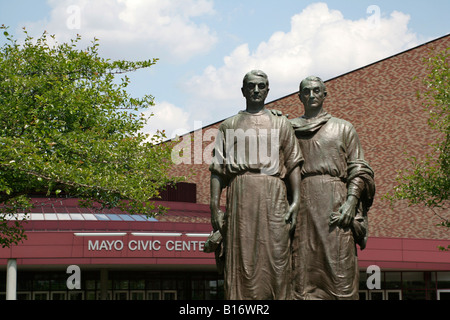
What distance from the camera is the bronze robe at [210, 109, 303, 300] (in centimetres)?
591

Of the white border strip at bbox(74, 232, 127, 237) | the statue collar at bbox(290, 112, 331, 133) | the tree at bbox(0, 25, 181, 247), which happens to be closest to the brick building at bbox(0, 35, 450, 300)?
the white border strip at bbox(74, 232, 127, 237)

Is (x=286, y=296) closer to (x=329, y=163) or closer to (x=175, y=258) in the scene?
(x=329, y=163)

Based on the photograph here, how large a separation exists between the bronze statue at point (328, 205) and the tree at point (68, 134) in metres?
9.21

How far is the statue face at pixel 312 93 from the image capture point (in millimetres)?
6469

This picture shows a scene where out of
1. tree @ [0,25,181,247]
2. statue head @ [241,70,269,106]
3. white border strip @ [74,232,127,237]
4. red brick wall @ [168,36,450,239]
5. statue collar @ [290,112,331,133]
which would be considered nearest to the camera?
statue head @ [241,70,269,106]

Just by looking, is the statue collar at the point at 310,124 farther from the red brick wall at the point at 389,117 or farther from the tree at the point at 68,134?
the red brick wall at the point at 389,117

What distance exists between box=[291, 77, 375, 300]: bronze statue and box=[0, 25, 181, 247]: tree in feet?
30.2

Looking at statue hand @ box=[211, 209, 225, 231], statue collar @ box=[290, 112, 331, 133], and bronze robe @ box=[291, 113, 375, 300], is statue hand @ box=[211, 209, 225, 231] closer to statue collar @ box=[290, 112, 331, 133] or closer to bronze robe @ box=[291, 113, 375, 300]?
bronze robe @ box=[291, 113, 375, 300]

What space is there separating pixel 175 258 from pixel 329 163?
19.9m

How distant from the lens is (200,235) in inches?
1008

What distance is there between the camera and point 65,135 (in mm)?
16281
